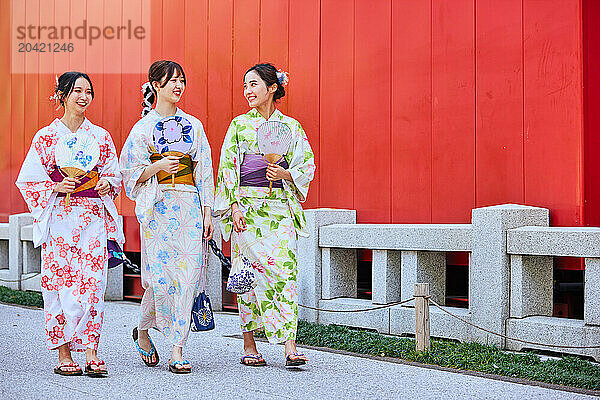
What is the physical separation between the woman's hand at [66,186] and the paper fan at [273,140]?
114 centimetres

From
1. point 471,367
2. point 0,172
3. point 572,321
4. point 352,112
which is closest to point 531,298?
point 572,321

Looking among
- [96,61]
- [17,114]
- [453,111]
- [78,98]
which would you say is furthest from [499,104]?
[17,114]

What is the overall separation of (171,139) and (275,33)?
3328 millimetres

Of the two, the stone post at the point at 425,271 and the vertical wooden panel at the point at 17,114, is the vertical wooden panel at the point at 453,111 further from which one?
the vertical wooden panel at the point at 17,114

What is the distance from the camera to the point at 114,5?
33.4 feet

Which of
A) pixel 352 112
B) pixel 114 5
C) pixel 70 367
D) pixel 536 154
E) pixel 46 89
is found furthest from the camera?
pixel 46 89

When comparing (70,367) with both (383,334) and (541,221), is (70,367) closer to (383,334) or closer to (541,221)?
(383,334)

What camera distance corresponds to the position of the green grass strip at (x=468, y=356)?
192 inches

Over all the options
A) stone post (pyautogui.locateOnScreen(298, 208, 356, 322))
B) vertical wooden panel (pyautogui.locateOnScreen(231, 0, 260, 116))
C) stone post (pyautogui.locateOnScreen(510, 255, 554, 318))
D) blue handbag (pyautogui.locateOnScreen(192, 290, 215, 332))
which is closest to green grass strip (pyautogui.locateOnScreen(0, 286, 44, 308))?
vertical wooden panel (pyautogui.locateOnScreen(231, 0, 260, 116))

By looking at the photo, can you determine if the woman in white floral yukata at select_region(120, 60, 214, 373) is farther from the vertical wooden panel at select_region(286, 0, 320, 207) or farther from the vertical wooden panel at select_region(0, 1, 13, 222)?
the vertical wooden panel at select_region(0, 1, 13, 222)

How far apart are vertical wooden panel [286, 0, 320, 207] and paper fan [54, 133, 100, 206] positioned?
3.05 metres

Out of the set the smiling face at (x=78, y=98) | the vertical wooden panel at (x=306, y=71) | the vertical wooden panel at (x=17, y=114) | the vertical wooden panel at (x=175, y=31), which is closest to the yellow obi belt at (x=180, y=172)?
the smiling face at (x=78, y=98)

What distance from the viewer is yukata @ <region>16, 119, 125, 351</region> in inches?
195

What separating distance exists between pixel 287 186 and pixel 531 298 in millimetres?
1832
